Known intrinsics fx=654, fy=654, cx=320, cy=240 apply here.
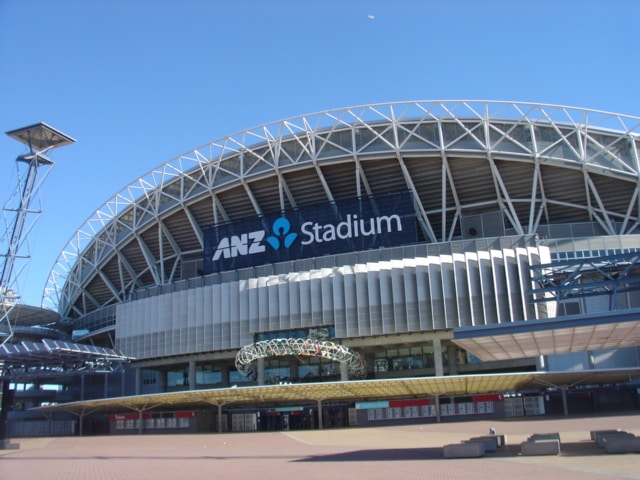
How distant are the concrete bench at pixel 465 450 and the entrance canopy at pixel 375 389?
19.0 metres

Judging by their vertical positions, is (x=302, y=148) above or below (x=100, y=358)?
above

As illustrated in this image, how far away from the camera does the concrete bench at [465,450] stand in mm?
24078

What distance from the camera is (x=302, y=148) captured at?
63.3 m

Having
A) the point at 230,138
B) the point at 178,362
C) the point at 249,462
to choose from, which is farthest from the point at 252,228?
the point at 249,462

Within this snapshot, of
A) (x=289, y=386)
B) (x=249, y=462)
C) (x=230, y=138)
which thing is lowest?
(x=249, y=462)

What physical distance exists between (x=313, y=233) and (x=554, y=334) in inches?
1503

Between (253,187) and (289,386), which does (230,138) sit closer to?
(253,187)

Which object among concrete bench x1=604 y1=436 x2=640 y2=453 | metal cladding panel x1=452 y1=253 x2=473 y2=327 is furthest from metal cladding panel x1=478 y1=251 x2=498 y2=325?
concrete bench x1=604 y1=436 x2=640 y2=453

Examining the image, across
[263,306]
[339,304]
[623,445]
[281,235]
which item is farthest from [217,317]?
[623,445]

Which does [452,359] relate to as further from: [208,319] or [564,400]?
[208,319]

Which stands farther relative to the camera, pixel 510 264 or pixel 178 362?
pixel 178 362

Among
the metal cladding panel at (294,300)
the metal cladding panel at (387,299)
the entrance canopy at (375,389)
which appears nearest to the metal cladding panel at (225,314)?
the metal cladding panel at (294,300)

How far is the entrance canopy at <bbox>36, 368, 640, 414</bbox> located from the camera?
44656mm

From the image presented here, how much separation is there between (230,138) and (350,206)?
14.4 metres
